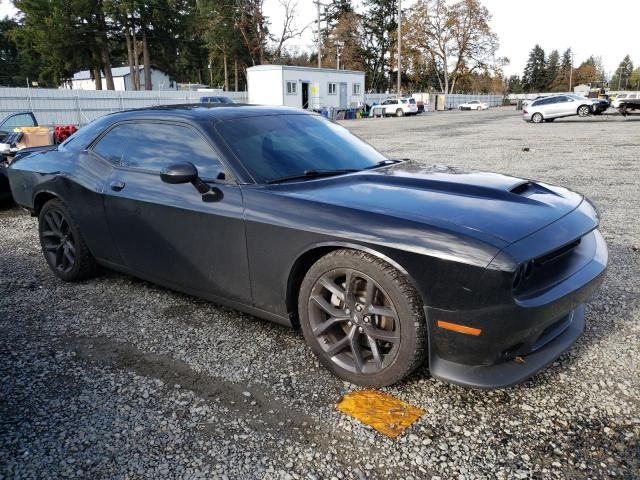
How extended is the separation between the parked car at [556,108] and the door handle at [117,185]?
28.3 metres

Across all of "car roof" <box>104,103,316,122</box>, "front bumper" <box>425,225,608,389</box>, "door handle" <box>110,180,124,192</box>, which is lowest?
"front bumper" <box>425,225,608,389</box>

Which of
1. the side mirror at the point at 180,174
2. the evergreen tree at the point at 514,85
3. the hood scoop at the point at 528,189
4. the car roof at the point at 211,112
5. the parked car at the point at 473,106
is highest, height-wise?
the evergreen tree at the point at 514,85

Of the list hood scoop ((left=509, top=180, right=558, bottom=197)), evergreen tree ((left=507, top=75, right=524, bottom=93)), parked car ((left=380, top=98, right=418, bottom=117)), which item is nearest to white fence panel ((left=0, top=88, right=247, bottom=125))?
hood scoop ((left=509, top=180, right=558, bottom=197))

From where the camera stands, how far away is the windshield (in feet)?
10.3

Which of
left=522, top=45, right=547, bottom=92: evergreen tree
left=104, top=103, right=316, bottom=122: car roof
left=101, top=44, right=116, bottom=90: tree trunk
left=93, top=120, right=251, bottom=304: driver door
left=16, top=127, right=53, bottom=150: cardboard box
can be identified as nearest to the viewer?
left=93, top=120, right=251, bottom=304: driver door

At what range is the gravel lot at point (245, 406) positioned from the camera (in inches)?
82.9

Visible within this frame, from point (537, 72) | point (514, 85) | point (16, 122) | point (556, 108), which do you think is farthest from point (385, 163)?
point (514, 85)

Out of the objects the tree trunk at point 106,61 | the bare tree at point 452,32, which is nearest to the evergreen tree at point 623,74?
the bare tree at point 452,32

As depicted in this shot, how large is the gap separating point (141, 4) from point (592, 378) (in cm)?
4872

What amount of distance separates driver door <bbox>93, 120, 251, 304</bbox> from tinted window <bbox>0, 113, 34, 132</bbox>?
7846mm

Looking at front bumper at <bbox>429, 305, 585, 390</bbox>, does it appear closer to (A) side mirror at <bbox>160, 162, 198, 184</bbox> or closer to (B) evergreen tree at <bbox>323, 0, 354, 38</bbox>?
(A) side mirror at <bbox>160, 162, 198, 184</bbox>

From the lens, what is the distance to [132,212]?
352cm

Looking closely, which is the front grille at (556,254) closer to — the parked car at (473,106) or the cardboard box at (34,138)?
the cardboard box at (34,138)

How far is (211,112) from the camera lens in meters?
3.45
